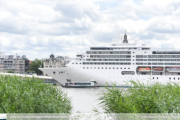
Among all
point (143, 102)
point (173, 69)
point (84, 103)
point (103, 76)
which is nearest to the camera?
point (143, 102)

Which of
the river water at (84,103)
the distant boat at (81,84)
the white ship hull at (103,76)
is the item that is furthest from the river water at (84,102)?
the distant boat at (81,84)

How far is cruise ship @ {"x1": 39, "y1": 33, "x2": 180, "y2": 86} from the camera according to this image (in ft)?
159

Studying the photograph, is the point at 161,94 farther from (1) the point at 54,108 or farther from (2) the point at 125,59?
(2) the point at 125,59

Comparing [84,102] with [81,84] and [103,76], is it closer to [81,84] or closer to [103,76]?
[103,76]

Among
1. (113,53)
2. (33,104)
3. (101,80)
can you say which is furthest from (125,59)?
(33,104)

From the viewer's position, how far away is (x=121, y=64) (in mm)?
49719

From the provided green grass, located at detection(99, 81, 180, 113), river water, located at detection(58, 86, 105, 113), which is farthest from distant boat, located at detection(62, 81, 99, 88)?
green grass, located at detection(99, 81, 180, 113)

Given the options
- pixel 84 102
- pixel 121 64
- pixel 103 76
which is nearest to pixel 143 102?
pixel 84 102

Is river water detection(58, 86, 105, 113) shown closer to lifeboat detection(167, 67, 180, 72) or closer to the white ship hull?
the white ship hull

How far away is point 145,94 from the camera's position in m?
12.6

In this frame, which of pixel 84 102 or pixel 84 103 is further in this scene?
pixel 84 102

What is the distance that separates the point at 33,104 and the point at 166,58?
1622 inches

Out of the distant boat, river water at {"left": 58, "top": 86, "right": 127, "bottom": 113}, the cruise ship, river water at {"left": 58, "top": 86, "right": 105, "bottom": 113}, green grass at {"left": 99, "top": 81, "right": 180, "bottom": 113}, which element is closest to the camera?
green grass at {"left": 99, "top": 81, "right": 180, "bottom": 113}

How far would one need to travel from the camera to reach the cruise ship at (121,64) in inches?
1912
